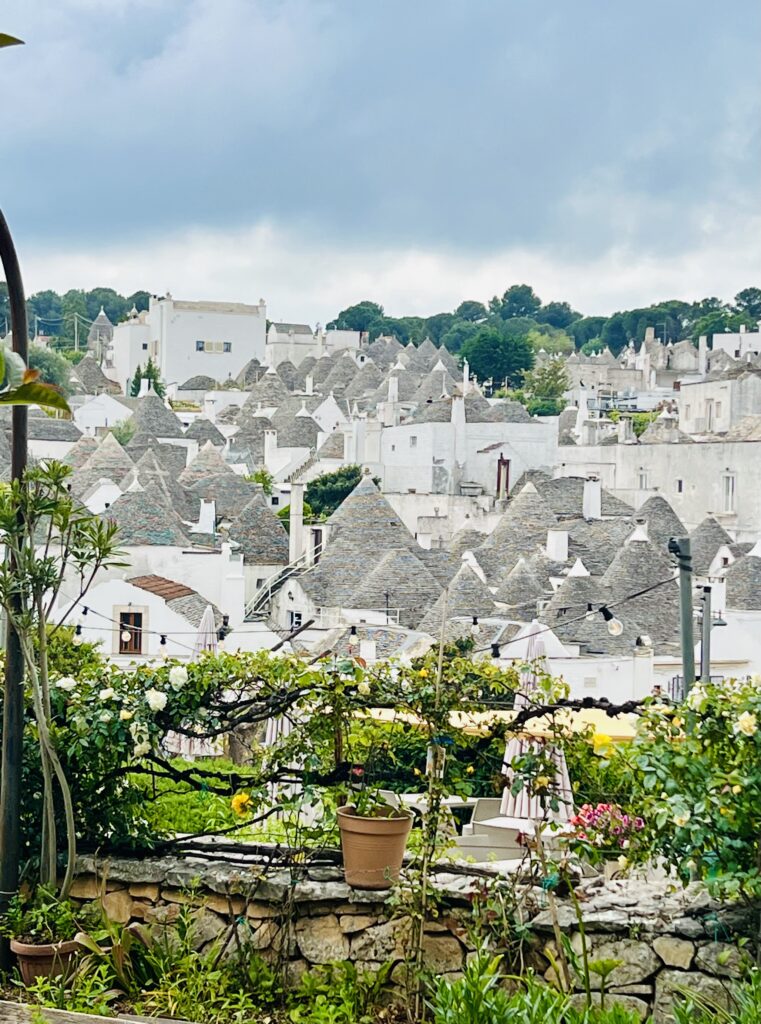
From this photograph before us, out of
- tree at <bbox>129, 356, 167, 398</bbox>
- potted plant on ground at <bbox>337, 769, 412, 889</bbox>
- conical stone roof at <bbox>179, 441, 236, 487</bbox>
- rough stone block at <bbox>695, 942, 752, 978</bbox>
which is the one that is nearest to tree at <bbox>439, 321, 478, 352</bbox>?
tree at <bbox>129, 356, 167, 398</bbox>

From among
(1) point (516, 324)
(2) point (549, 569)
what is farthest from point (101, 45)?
(1) point (516, 324)

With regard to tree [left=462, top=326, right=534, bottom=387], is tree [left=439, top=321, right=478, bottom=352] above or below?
above

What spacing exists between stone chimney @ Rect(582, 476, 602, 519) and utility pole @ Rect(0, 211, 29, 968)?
3341 cm

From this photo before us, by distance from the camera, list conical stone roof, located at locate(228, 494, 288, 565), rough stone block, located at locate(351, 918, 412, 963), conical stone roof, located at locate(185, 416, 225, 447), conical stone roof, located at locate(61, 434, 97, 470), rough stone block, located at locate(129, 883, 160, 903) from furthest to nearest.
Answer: conical stone roof, located at locate(185, 416, 225, 447) → conical stone roof, located at locate(61, 434, 97, 470) → conical stone roof, located at locate(228, 494, 288, 565) → rough stone block, located at locate(129, 883, 160, 903) → rough stone block, located at locate(351, 918, 412, 963)

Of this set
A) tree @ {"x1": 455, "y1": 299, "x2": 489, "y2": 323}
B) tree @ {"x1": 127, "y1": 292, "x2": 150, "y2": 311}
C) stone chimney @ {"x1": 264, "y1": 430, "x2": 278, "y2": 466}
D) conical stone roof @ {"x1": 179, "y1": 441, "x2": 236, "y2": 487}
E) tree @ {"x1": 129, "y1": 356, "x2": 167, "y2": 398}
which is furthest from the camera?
tree @ {"x1": 455, "y1": 299, "x2": 489, "y2": 323}

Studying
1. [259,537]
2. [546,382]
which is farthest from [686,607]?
[546,382]

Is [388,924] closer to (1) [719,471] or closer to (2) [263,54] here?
(2) [263,54]

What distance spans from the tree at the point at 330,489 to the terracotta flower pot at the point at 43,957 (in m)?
38.5

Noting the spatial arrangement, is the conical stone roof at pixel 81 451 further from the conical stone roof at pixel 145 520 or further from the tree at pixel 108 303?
the tree at pixel 108 303

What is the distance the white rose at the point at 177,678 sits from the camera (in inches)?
179

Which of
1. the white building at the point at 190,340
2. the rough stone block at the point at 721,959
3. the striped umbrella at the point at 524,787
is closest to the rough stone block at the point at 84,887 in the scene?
the striped umbrella at the point at 524,787

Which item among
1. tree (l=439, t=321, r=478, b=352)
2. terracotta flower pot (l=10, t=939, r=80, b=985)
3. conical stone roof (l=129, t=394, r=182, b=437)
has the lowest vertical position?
terracotta flower pot (l=10, t=939, r=80, b=985)

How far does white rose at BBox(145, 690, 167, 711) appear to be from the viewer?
446 centimetres

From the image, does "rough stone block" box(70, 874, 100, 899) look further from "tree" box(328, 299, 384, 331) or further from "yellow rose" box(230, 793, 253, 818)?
"tree" box(328, 299, 384, 331)
